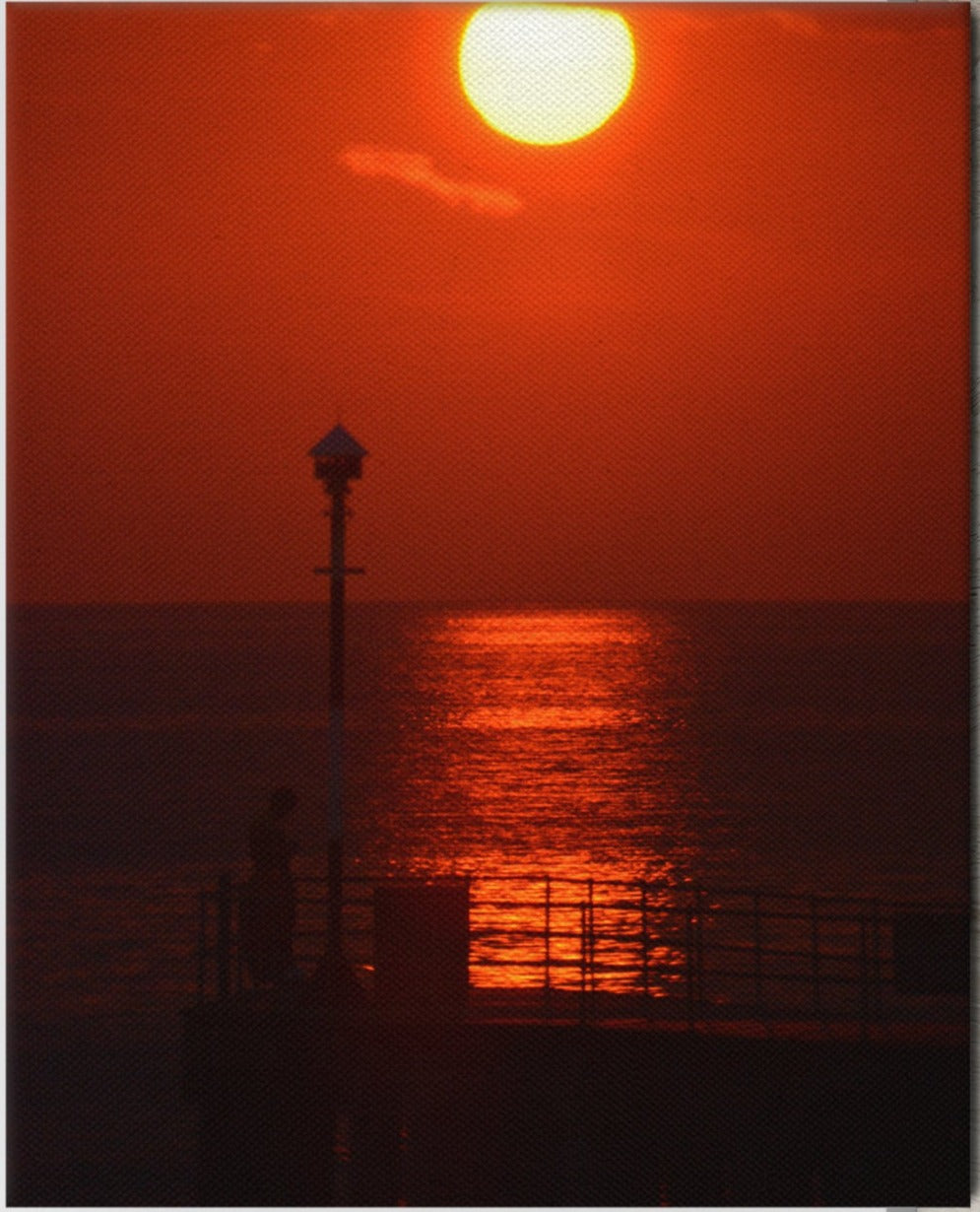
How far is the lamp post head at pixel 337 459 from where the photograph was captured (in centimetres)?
1116

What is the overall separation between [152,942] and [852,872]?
17.6 meters

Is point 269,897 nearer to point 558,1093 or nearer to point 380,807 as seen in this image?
point 558,1093

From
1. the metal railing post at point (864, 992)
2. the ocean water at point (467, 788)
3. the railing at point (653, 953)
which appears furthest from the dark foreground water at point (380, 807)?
the metal railing post at point (864, 992)

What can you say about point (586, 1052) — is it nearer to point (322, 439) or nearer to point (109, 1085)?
point (322, 439)

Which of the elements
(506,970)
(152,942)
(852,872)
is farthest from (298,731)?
(506,970)

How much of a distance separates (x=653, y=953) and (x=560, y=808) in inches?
Result: 968

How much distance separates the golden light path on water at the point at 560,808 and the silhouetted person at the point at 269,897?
4.15 ft

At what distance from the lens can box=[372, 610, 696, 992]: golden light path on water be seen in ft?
80.3

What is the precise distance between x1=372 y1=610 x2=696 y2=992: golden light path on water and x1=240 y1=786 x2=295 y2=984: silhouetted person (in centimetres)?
127

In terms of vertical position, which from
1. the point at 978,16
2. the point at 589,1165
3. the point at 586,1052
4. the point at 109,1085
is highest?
the point at 978,16

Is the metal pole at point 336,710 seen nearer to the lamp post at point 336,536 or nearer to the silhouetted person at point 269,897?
the lamp post at point 336,536

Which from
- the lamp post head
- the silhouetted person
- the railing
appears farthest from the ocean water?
the lamp post head

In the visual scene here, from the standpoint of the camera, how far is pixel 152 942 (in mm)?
28109

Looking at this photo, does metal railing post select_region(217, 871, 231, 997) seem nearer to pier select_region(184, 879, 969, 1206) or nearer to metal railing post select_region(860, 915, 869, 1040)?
pier select_region(184, 879, 969, 1206)
